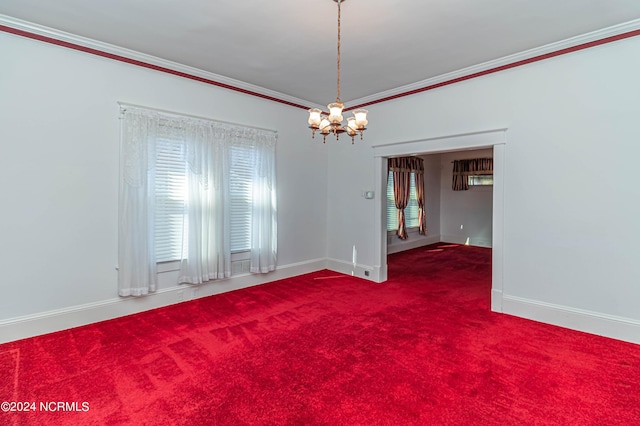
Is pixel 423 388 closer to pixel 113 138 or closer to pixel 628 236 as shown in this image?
pixel 628 236

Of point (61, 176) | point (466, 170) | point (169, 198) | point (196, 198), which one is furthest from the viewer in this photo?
point (466, 170)

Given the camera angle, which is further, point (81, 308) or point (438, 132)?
point (438, 132)

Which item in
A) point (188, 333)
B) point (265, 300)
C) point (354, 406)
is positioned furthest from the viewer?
point (265, 300)

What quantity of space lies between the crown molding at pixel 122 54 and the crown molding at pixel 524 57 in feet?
6.99

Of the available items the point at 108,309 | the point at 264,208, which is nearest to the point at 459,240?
the point at 264,208

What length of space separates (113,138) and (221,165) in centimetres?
133

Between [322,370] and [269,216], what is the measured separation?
2913 mm

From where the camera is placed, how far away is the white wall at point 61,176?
3078 millimetres

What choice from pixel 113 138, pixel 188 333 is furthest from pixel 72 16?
pixel 188 333

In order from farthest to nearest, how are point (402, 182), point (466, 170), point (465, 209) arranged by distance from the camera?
point (465, 209) → point (466, 170) → point (402, 182)

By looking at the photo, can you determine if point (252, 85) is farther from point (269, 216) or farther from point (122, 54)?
point (269, 216)

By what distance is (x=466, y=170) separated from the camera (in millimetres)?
9336

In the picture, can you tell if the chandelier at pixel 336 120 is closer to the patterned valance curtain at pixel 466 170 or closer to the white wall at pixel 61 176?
the white wall at pixel 61 176

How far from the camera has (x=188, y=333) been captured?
3293mm
